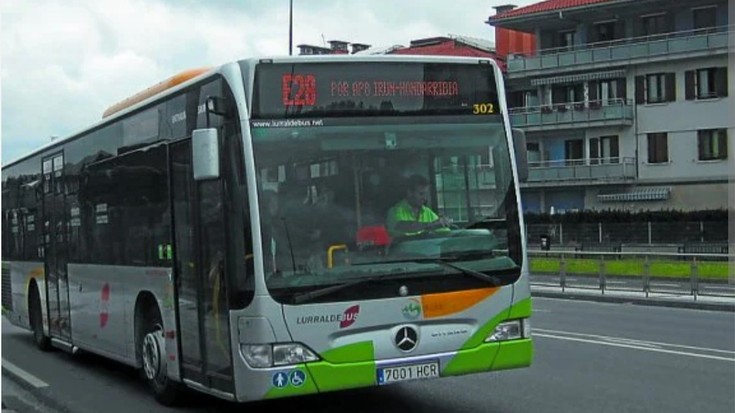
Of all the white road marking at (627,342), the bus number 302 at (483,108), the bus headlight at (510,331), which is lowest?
the white road marking at (627,342)

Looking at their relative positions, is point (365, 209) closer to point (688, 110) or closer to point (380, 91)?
point (380, 91)

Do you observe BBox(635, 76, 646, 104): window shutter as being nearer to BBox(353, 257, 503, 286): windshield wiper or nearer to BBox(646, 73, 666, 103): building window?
BBox(646, 73, 666, 103): building window

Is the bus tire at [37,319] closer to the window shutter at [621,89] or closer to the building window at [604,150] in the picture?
the building window at [604,150]

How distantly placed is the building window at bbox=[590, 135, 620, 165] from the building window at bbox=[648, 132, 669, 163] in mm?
1939

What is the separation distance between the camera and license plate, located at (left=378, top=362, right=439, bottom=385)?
304 inches

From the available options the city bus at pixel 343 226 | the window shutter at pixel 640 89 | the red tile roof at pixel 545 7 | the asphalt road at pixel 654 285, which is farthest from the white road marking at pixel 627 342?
the red tile roof at pixel 545 7

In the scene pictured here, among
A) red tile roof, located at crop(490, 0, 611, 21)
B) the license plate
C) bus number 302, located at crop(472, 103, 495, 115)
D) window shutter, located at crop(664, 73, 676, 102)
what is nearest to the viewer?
the license plate

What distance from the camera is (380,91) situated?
8156mm

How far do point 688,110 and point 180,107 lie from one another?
48.5 m

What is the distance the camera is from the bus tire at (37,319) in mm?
15266

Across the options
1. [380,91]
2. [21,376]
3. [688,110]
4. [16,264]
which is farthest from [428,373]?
[688,110]

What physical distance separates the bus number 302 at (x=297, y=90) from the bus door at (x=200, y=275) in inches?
33.0

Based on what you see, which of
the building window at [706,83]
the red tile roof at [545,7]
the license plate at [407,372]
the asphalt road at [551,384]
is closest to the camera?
the license plate at [407,372]

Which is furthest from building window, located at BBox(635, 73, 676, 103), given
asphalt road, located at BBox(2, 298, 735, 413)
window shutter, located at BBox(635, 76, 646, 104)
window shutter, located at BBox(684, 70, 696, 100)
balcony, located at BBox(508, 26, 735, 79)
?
asphalt road, located at BBox(2, 298, 735, 413)
